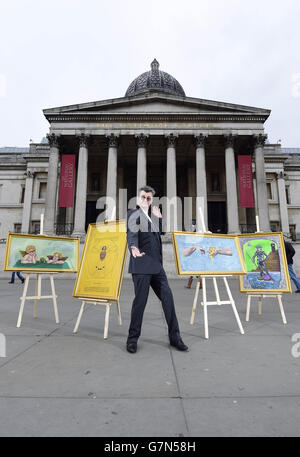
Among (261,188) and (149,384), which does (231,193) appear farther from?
(149,384)

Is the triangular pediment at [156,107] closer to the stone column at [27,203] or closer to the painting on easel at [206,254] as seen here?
the stone column at [27,203]

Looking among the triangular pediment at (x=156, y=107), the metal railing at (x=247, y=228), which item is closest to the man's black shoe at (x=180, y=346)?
the triangular pediment at (x=156, y=107)

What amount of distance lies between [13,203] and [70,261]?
1305 inches

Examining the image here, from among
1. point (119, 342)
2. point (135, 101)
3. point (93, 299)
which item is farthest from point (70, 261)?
point (135, 101)

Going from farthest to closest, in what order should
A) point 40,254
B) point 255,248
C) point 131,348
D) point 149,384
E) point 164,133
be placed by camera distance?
point 164,133, point 255,248, point 40,254, point 131,348, point 149,384

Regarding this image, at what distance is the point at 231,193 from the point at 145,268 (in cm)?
2123

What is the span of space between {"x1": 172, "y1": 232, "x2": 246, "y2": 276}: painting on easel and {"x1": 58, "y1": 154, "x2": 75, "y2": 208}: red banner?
64.7 feet

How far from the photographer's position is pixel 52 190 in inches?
934

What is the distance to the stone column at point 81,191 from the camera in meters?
22.7

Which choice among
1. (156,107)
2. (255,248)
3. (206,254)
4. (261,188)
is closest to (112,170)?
(156,107)

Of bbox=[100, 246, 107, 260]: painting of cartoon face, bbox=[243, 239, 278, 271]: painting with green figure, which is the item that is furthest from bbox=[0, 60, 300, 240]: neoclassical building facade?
bbox=[100, 246, 107, 260]: painting of cartoon face

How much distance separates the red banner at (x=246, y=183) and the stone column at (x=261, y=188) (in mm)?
662

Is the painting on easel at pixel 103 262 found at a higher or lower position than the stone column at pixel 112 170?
lower
